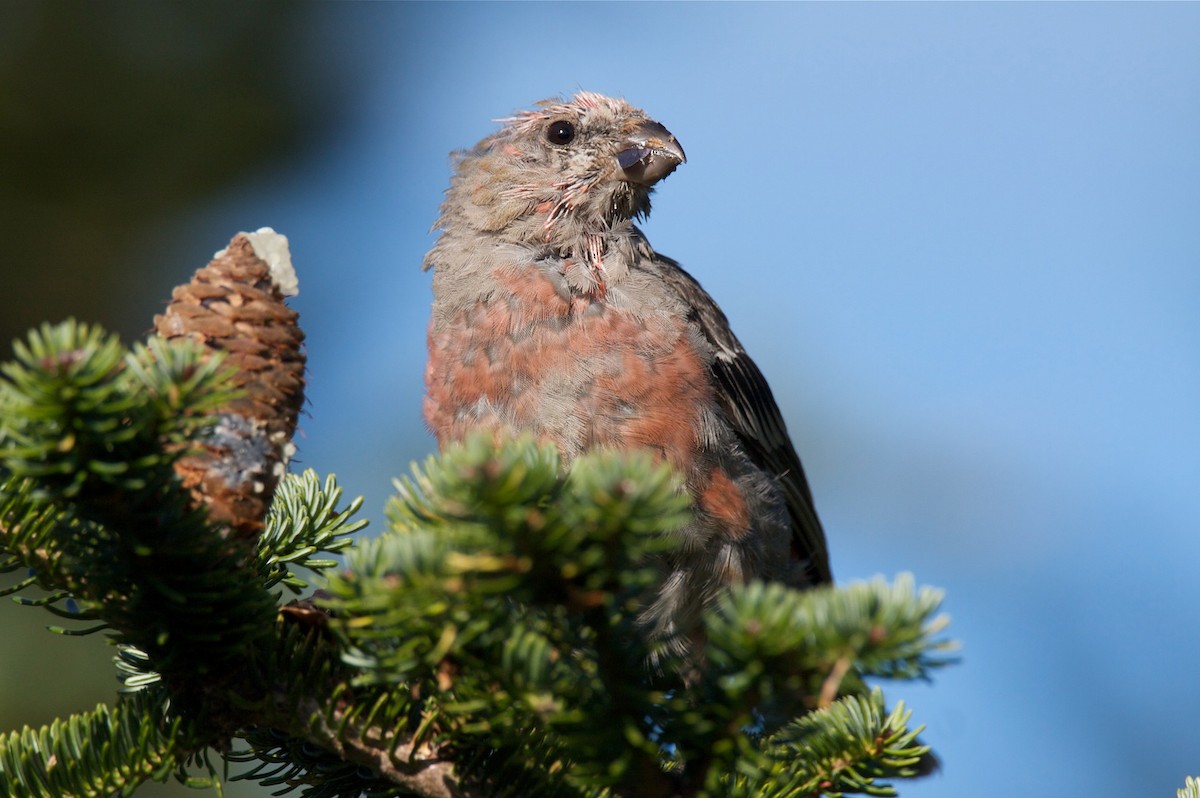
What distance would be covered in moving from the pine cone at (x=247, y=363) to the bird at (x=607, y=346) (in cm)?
111

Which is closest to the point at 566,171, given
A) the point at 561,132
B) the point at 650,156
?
the point at 561,132

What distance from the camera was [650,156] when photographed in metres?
3.82

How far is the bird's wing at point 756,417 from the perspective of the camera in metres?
3.70

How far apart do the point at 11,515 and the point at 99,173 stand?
334cm

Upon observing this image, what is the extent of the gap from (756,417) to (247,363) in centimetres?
224

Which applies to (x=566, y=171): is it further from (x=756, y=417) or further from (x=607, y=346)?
(x=756, y=417)

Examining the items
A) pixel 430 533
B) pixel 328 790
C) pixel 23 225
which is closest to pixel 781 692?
pixel 430 533

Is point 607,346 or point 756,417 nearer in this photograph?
point 607,346

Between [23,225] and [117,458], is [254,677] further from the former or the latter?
[23,225]

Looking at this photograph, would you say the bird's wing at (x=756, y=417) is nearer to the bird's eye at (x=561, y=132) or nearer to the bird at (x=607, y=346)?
the bird at (x=607, y=346)

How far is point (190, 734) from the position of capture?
179 centimetres

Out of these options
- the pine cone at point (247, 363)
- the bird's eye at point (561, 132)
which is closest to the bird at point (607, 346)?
the bird's eye at point (561, 132)

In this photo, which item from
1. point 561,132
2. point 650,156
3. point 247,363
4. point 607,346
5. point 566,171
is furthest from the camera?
point 561,132

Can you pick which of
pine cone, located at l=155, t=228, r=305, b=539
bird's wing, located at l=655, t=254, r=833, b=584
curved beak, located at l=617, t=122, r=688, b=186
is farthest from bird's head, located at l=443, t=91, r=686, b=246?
pine cone, located at l=155, t=228, r=305, b=539
